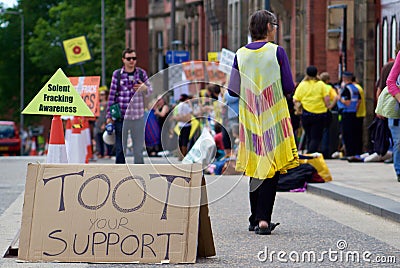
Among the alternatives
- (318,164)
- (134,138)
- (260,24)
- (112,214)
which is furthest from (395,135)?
(112,214)

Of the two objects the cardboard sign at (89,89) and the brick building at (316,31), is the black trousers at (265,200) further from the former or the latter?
the brick building at (316,31)

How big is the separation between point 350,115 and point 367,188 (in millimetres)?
9297

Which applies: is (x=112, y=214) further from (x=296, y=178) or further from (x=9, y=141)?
(x=9, y=141)

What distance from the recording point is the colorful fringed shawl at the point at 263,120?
10172 mm

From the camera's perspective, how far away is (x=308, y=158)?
16.8 meters

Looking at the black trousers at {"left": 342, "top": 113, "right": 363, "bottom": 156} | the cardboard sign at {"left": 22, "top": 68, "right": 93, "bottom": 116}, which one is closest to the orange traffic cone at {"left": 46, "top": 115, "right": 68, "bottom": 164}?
the cardboard sign at {"left": 22, "top": 68, "right": 93, "bottom": 116}

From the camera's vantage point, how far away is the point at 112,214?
8.46 m

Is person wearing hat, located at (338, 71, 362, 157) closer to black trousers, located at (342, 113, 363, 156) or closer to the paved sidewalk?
black trousers, located at (342, 113, 363, 156)

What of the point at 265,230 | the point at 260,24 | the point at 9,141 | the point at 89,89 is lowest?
the point at 9,141

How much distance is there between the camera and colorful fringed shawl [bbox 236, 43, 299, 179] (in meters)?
10.2

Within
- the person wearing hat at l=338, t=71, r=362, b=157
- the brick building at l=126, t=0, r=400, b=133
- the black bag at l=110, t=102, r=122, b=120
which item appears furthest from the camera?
the brick building at l=126, t=0, r=400, b=133

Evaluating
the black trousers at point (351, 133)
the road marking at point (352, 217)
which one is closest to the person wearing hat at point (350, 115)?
the black trousers at point (351, 133)

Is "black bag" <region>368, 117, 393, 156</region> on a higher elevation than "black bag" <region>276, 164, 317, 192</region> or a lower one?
higher

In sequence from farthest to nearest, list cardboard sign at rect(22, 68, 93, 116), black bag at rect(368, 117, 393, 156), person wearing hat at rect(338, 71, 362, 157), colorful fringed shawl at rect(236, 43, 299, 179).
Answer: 1. person wearing hat at rect(338, 71, 362, 157)
2. black bag at rect(368, 117, 393, 156)
3. colorful fringed shawl at rect(236, 43, 299, 179)
4. cardboard sign at rect(22, 68, 93, 116)
